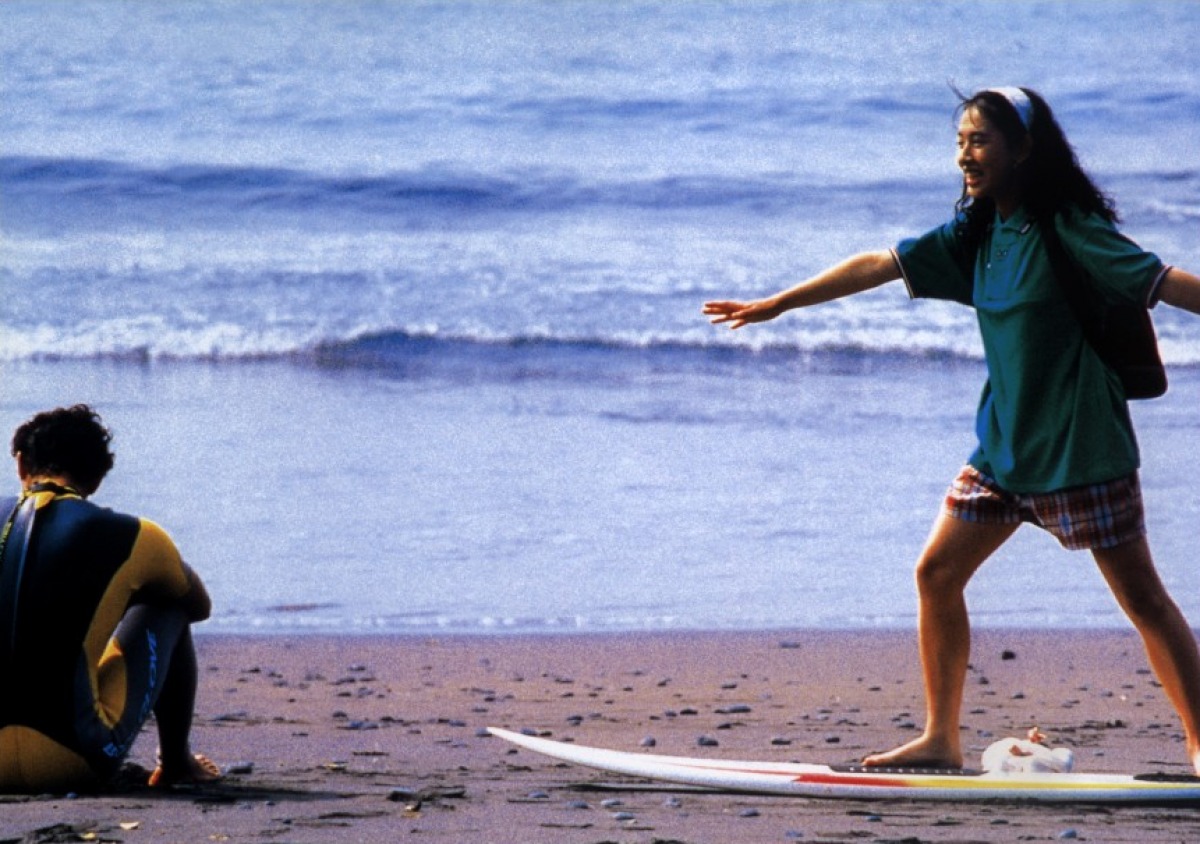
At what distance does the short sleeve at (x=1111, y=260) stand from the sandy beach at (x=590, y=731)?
105cm

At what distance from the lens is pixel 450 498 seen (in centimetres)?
863

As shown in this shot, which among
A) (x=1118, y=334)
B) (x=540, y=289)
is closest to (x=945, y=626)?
(x=1118, y=334)

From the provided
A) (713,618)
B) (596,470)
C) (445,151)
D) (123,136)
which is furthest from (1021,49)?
(713,618)

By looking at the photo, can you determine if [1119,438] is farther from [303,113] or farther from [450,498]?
[303,113]

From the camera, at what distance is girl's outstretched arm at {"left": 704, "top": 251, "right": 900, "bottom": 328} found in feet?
12.9

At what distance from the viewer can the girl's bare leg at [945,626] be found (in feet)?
12.7

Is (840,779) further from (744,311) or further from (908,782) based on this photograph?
(744,311)

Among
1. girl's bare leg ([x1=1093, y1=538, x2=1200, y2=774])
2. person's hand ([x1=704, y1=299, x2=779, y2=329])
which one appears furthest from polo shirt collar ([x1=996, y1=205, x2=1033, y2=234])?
girl's bare leg ([x1=1093, y1=538, x2=1200, y2=774])

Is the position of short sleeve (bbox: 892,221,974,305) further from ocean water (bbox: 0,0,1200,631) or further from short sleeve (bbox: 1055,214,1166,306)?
ocean water (bbox: 0,0,1200,631)

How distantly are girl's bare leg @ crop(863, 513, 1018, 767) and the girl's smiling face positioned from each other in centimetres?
71

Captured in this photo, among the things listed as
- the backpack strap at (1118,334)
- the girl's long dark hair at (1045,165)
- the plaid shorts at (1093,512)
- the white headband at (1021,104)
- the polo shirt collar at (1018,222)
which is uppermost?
the white headband at (1021,104)

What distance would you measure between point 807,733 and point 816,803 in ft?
3.65

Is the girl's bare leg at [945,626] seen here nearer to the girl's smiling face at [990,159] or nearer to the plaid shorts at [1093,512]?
the plaid shorts at [1093,512]

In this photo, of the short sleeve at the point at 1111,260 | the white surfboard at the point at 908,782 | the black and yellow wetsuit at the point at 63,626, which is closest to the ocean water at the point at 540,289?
the white surfboard at the point at 908,782
